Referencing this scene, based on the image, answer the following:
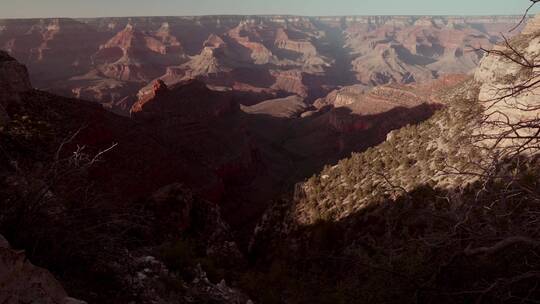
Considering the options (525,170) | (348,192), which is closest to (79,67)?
(348,192)

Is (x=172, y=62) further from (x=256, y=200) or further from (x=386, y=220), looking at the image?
(x=386, y=220)

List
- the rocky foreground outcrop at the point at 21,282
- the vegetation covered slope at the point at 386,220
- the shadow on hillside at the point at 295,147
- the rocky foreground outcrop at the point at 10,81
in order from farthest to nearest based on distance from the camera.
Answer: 1. the shadow on hillside at the point at 295,147
2. the rocky foreground outcrop at the point at 10,81
3. the vegetation covered slope at the point at 386,220
4. the rocky foreground outcrop at the point at 21,282

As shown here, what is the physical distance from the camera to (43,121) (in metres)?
20.1

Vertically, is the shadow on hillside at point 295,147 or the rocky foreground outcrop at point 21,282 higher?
the rocky foreground outcrop at point 21,282

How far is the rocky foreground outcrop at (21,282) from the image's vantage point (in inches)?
152

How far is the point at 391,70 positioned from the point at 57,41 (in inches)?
4699

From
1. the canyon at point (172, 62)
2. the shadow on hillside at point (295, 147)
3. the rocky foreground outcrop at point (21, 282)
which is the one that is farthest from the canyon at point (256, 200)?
the canyon at point (172, 62)

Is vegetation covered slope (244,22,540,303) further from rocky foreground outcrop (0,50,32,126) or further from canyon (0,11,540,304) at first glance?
rocky foreground outcrop (0,50,32,126)

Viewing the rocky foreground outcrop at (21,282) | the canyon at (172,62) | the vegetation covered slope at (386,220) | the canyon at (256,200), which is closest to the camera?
the rocky foreground outcrop at (21,282)

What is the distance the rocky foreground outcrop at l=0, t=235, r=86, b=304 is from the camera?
3.85 meters

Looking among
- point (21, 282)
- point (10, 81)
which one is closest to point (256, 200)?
point (10, 81)

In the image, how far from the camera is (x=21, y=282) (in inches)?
157

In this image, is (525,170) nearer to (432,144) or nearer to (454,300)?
(432,144)

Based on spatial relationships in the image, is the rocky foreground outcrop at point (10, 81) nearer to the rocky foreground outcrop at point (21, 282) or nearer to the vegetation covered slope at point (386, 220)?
the vegetation covered slope at point (386, 220)
